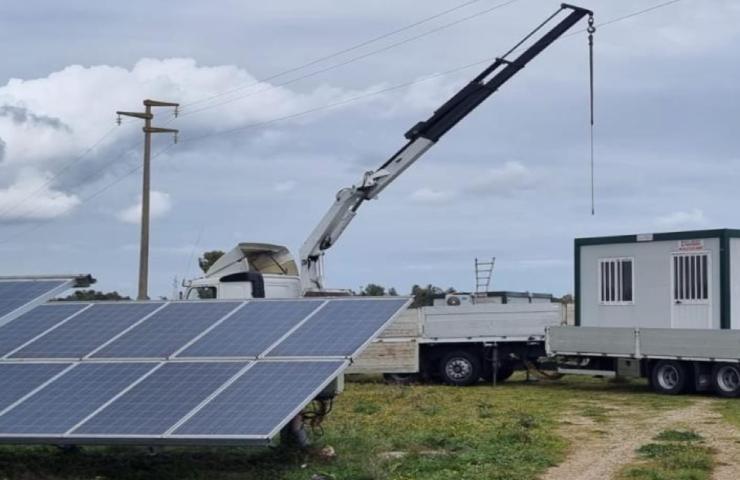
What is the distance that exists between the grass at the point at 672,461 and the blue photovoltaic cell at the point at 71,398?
581 cm

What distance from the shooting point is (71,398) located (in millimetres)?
12172

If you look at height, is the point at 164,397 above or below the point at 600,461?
above

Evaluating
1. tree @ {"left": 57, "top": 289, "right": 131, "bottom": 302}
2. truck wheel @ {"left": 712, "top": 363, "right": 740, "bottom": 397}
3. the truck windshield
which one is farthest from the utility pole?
truck wheel @ {"left": 712, "top": 363, "right": 740, "bottom": 397}

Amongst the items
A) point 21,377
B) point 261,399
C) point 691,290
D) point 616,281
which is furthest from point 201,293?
point 261,399

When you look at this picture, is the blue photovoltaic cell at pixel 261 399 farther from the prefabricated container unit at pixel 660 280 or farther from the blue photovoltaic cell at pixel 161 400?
the prefabricated container unit at pixel 660 280

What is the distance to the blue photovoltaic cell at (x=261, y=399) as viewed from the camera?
11.1m

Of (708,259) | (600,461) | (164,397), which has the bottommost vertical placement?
(600,461)

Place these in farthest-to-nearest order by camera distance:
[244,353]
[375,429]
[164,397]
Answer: [375,429] < [244,353] < [164,397]

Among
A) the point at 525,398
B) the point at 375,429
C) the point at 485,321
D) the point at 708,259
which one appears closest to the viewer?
the point at 375,429

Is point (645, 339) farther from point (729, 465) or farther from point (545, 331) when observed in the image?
point (729, 465)

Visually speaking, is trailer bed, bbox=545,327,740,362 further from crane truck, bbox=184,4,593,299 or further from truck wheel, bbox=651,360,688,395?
crane truck, bbox=184,4,593,299

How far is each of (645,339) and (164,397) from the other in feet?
54.0

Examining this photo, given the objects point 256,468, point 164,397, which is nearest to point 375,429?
point 256,468

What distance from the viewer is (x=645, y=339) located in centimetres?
2609
